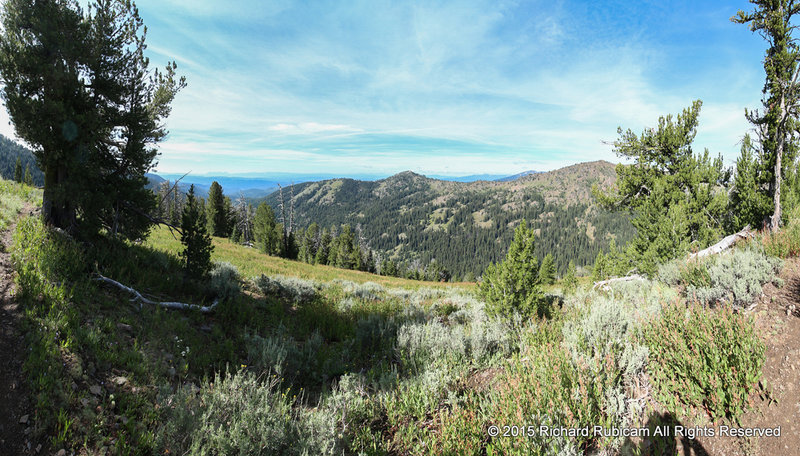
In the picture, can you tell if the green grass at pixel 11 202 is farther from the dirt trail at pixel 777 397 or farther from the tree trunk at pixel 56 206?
the dirt trail at pixel 777 397

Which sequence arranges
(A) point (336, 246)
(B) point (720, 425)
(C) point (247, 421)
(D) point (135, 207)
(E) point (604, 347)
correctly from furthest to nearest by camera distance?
(A) point (336, 246)
(D) point (135, 207)
(E) point (604, 347)
(C) point (247, 421)
(B) point (720, 425)

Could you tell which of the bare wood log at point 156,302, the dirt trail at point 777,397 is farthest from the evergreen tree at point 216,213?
the dirt trail at point 777,397

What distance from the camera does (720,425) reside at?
339 centimetres

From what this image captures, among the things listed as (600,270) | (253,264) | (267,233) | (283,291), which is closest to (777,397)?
(283,291)

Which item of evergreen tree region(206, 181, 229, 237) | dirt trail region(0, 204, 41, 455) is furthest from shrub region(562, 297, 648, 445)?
evergreen tree region(206, 181, 229, 237)

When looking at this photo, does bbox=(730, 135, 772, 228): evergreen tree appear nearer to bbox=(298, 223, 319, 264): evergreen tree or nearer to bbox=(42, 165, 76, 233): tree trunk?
bbox=(42, 165, 76, 233): tree trunk

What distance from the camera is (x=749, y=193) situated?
1182cm

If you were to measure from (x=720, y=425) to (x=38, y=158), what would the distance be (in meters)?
14.9

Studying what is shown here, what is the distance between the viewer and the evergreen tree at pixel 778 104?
10.1 metres

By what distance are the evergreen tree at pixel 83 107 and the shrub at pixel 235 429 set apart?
7590 millimetres

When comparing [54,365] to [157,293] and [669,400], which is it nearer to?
[157,293]

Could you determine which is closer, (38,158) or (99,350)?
(99,350)

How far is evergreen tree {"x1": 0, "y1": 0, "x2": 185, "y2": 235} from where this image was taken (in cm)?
725

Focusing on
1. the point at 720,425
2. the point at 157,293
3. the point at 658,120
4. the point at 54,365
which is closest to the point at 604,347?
the point at 720,425
